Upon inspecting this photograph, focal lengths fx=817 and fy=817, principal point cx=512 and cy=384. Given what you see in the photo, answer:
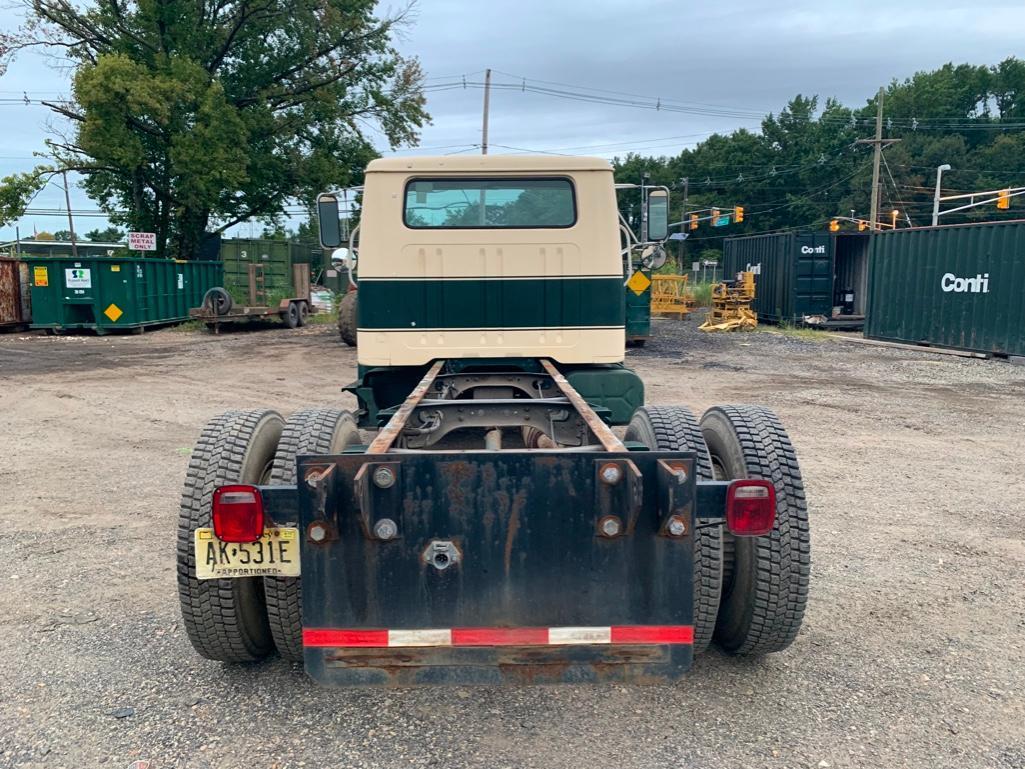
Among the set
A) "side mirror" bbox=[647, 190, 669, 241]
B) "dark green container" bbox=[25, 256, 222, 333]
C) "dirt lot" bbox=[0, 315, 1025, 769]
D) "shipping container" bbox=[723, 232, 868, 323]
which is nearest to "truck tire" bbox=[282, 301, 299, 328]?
"dark green container" bbox=[25, 256, 222, 333]

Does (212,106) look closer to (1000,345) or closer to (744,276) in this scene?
(744,276)

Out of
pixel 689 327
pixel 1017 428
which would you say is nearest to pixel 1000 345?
→ pixel 1017 428

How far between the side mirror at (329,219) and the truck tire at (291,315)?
53.1 feet

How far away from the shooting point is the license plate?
2721 millimetres

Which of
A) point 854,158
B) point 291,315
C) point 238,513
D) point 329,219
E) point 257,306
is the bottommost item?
point 291,315

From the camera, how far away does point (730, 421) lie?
331 cm

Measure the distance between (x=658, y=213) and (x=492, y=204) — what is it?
1232mm

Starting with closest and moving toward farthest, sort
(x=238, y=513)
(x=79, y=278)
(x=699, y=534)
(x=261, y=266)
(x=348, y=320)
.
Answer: (x=238, y=513), (x=699, y=534), (x=348, y=320), (x=79, y=278), (x=261, y=266)

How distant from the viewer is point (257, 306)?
22391 millimetres

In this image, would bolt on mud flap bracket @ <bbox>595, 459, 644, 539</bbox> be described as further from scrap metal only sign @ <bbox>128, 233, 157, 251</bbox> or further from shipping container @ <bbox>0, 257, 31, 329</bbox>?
scrap metal only sign @ <bbox>128, 233, 157, 251</bbox>

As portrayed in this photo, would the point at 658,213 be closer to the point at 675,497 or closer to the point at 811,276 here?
the point at 675,497

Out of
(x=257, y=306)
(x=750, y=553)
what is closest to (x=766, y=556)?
(x=750, y=553)

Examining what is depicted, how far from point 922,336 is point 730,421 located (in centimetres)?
1636

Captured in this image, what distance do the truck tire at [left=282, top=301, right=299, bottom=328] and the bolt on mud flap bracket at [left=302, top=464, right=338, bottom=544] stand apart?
20238mm
